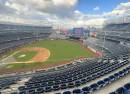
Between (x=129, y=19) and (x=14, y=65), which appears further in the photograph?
(x=129, y=19)

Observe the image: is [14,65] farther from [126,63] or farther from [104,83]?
[104,83]

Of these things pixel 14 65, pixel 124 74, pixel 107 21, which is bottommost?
pixel 14 65

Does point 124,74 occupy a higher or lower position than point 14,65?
higher

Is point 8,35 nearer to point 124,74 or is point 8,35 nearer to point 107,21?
point 107,21

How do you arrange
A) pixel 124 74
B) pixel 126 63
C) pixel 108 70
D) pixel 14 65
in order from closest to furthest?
pixel 124 74 → pixel 108 70 → pixel 126 63 → pixel 14 65

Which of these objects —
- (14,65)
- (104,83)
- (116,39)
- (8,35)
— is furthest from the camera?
(8,35)

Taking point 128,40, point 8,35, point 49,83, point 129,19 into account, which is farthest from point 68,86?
point 129,19

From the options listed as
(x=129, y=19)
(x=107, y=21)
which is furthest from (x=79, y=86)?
(x=107, y=21)

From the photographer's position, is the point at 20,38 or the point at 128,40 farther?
the point at 20,38

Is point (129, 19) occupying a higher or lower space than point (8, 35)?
higher
